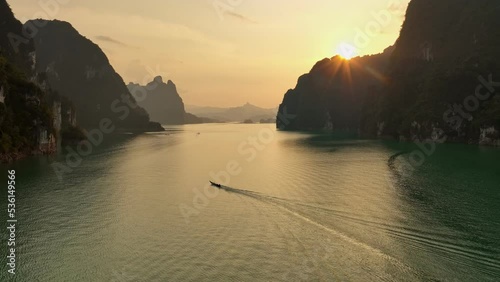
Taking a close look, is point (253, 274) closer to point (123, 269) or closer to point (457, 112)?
point (123, 269)

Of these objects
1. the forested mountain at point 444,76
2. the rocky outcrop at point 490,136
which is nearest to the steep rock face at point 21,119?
the forested mountain at point 444,76

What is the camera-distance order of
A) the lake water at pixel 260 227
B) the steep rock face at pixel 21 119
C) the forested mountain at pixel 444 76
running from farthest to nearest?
the forested mountain at pixel 444 76 < the steep rock face at pixel 21 119 < the lake water at pixel 260 227

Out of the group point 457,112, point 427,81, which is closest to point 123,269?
point 457,112

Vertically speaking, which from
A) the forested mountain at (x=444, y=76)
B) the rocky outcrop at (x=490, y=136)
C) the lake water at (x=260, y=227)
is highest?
the forested mountain at (x=444, y=76)

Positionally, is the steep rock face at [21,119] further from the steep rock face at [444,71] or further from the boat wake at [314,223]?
the steep rock face at [444,71]

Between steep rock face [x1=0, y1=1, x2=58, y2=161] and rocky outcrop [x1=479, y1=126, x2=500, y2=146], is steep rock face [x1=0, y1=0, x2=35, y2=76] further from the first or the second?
rocky outcrop [x1=479, y1=126, x2=500, y2=146]

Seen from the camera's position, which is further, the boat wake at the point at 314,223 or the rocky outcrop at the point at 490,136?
the rocky outcrop at the point at 490,136
